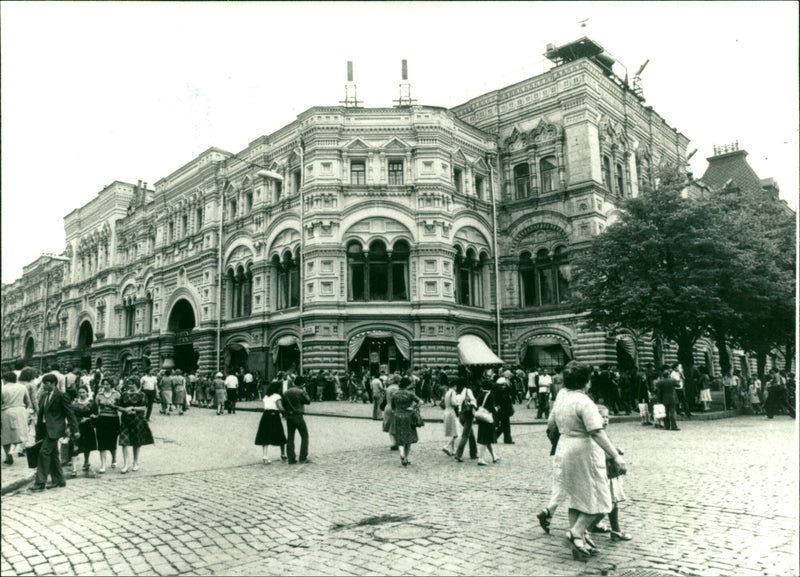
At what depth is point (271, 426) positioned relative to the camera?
1232 centimetres

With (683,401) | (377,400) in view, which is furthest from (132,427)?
(683,401)

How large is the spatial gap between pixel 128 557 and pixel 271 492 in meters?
3.19

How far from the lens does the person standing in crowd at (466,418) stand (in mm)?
12305

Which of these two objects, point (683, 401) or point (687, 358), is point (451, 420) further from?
point (687, 358)

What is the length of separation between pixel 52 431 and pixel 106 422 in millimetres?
1610

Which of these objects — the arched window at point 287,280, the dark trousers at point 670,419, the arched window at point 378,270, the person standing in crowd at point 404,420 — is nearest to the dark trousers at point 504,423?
the person standing in crowd at point 404,420

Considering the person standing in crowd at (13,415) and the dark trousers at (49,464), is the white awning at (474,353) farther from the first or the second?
the dark trousers at (49,464)

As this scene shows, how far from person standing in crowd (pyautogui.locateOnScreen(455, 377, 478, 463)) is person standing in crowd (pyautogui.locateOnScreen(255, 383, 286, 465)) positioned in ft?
11.7

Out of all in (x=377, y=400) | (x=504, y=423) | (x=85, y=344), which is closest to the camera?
(x=504, y=423)

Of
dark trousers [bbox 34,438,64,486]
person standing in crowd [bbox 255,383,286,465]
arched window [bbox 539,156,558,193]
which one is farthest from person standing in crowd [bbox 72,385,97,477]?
arched window [bbox 539,156,558,193]

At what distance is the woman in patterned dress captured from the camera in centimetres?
1148

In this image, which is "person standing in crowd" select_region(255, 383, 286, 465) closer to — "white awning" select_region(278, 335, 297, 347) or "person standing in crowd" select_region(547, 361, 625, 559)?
"person standing in crowd" select_region(547, 361, 625, 559)

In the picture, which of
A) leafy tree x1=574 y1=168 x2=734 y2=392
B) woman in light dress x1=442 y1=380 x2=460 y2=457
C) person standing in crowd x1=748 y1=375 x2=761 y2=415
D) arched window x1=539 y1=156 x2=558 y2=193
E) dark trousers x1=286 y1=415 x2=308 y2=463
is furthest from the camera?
arched window x1=539 y1=156 x2=558 y2=193

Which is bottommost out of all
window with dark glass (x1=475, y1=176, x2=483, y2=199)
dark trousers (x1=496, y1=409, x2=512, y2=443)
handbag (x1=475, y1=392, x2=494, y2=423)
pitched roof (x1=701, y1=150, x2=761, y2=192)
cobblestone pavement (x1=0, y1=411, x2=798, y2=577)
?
cobblestone pavement (x1=0, y1=411, x2=798, y2=577)
